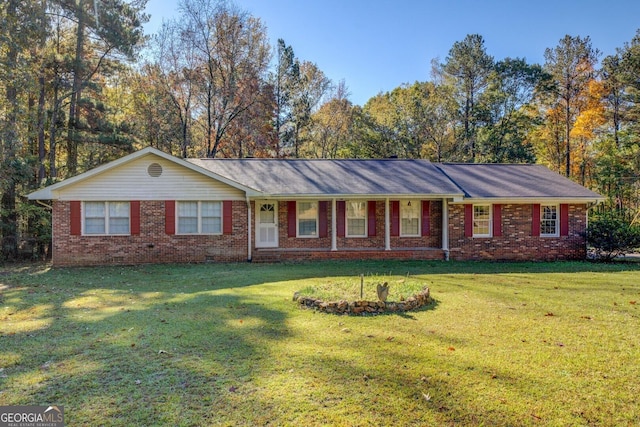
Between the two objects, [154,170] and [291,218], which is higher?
[154,170]

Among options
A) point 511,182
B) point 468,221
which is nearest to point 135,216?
point 468,221

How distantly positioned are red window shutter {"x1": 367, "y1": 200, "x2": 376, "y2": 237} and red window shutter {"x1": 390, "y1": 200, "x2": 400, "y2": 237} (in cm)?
74

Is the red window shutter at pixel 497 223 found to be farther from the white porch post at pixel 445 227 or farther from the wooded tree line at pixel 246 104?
the wooded tree line at pixel 246 104

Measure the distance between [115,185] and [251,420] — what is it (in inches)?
483

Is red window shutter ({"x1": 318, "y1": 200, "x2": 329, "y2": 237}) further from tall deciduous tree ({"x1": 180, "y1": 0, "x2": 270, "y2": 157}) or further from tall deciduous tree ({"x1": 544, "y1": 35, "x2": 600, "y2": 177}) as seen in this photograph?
tall deciduous tree ({"x1": 544, "y1": 35, "x2": 600, "y2": 177})

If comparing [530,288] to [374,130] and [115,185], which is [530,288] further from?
[374,130]

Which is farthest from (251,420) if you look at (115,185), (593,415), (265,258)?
(115,185)

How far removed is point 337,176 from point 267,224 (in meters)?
3.58

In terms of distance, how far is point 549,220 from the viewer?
1484cm

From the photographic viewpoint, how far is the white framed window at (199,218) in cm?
1349

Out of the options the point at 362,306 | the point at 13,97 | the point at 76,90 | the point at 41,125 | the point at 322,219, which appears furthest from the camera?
the point at 76,90

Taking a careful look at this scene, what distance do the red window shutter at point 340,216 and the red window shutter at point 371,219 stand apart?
96 cm

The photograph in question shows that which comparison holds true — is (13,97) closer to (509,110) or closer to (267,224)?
(267,224)

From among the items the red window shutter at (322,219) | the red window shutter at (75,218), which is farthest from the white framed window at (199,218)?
the red window shutter at (322,219)
